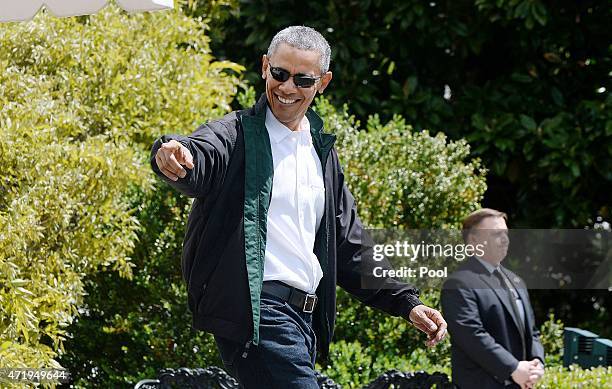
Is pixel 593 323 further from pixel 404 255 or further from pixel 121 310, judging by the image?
pixel 121 310

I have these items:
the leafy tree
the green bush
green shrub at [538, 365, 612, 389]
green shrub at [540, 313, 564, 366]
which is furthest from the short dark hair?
the leafy tree

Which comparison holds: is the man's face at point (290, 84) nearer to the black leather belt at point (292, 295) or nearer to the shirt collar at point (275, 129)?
the shirt collar at point (275, 129)

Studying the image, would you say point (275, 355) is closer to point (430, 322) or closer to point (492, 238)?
point (430, 322)

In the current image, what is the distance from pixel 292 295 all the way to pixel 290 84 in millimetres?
689

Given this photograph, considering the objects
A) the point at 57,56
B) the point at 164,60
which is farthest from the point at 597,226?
the point at 57,56

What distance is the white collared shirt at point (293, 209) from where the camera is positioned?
11.7 feet

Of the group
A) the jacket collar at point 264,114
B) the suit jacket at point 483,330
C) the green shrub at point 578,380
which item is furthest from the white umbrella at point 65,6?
the green shrub at point 578,380

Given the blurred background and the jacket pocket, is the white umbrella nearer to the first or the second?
the blurred background

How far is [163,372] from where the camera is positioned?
5.38m

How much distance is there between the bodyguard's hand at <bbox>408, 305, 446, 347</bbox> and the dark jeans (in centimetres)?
44

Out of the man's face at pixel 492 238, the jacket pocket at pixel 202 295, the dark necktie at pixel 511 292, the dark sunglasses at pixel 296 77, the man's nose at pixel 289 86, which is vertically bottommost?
the jacket pocket at pixel 202 295

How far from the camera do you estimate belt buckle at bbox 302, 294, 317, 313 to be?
362cm

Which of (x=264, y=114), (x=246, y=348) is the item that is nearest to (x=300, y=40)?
(x=264, y=114)

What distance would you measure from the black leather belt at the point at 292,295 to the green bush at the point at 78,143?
168 cm
